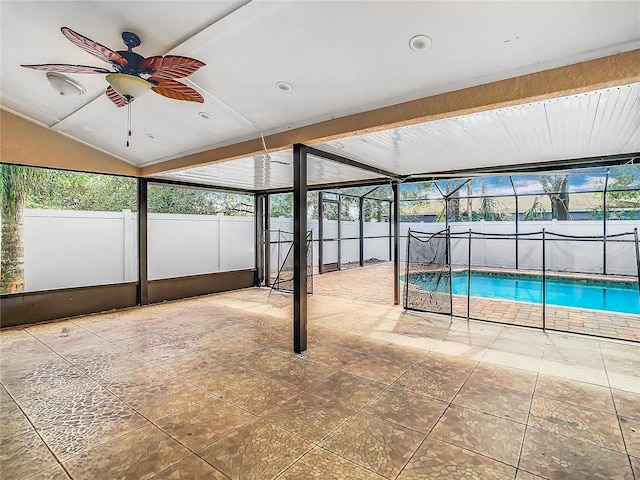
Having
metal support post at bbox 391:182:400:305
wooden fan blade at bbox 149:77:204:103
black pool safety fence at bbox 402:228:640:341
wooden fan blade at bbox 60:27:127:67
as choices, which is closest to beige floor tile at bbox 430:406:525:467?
black pool safety fence at bbox 402:228:640:341

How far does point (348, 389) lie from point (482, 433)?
3.42 ft

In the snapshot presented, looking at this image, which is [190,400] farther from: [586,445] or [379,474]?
[586,445]

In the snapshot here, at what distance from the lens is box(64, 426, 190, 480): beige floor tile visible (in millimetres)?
1817

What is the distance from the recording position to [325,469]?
1839mm

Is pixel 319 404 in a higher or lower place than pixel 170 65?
lower

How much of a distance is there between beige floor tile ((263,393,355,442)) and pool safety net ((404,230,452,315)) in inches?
129

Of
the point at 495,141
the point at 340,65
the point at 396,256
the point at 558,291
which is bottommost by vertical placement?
the point at 558,291

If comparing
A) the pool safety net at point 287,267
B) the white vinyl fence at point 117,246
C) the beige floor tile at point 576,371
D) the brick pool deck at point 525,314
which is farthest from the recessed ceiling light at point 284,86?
the white vinyl fence at point 117,246

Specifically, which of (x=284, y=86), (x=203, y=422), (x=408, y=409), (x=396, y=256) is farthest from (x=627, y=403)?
(x=284, y=86)

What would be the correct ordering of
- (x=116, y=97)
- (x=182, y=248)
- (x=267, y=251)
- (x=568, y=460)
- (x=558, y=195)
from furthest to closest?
(x=558, y=195)
(x=267, y=251)
(x=182, y=248)
(x=116, y=97)
(x=568, y=460)

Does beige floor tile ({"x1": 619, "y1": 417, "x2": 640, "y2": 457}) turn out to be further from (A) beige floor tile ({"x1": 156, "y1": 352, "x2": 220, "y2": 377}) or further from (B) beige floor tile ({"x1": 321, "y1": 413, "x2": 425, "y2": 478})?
(A) beige floor tile ({"x1": 156, "y1": 352, "x2": 220, "y2": 377})

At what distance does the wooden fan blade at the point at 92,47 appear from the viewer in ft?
6.22

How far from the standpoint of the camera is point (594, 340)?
3994 millimetres

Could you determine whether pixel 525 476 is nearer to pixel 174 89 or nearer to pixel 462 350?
pixel 462 350
